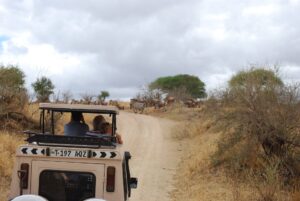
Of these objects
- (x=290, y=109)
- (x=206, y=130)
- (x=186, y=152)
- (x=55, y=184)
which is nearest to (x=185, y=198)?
(x=290, y=109)

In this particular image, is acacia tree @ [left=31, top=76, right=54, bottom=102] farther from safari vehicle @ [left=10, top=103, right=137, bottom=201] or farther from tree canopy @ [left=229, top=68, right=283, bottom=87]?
safari vehicle @ [left=10, top=103, right=137, bottom=201]

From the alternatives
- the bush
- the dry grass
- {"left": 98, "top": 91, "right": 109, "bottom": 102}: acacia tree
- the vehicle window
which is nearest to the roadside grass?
the bush

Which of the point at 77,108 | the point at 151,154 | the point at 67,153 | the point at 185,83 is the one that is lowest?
the point at 151,154

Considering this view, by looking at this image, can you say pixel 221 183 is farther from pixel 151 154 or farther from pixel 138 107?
pixel 138 107

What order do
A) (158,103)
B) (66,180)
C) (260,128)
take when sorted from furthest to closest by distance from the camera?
(158,103) < (260,128) < (66,180)

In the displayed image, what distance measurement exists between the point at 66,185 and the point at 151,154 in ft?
47.6

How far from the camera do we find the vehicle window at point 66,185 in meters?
6.46

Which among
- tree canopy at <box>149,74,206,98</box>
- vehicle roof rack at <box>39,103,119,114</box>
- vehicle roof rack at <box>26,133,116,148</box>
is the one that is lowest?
vehicle roof rack at <box>26,133,116,148</box>

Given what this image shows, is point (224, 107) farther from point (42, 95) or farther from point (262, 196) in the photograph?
point (42, 95)

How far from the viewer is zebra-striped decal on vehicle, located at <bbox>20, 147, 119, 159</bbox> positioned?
632 cm

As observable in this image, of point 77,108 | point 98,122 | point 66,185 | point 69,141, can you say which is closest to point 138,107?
point 98,122

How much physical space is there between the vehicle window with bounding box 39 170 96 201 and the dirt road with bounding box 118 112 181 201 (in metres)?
6.11

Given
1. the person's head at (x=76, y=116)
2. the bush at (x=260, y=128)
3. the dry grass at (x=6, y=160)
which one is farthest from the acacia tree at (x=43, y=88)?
the person's head at (x=76, y=116)

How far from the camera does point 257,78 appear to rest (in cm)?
1559
